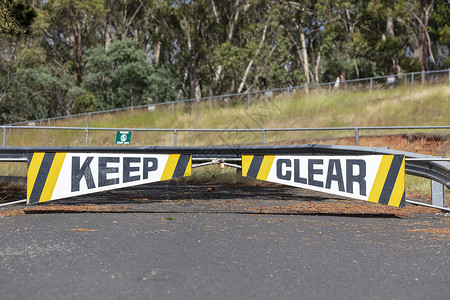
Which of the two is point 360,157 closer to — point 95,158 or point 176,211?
point 176,211

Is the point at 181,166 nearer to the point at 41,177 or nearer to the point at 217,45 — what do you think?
the point at 41,177

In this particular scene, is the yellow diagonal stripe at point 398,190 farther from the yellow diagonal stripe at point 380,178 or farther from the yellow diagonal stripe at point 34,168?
the yellow diagonal stripe at point 34,168

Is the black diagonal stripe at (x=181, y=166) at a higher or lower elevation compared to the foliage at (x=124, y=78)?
lower

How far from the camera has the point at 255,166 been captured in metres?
8.66

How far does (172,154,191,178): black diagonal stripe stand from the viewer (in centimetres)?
862

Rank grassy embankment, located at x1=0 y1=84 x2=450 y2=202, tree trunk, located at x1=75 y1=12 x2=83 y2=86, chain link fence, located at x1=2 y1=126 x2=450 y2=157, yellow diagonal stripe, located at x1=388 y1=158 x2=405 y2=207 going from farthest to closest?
tree trunk, located at x1=75 y1=12 x2=83 y2=86 → grassy embankment, located at x1=0 y1=84 x2=450 y2=202 → chain link fence, located at x1=2 y1=126 x2=450 y2=157 → yellow diagonal stripe, located at x1=388 y1=158 x2=405 y2=207

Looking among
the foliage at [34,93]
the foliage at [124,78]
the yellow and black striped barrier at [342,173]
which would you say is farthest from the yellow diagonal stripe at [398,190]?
the foliage at [34,93]

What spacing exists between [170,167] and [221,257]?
3.62 meters

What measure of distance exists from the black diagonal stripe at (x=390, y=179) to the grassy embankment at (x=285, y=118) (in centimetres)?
880

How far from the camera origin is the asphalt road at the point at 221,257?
13.5ft

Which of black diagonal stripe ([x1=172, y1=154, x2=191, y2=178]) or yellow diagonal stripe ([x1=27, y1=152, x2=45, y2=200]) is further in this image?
black diagonal stripe ([x1=172, y1=154, x2=191, y2=178])

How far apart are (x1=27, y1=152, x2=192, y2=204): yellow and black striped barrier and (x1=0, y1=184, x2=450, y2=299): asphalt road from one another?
0.72 metres

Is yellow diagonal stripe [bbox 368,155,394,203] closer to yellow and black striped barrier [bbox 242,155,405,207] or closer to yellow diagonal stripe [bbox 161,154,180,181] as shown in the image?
yellow and black striped barrier [bbox 242,155,405,207]

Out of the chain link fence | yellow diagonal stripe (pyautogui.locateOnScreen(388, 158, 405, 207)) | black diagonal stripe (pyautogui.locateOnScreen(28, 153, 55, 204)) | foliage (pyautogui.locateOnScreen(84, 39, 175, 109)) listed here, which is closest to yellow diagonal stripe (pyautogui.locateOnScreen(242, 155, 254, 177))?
yellow diagonal stripe (pyautogui.locateOnScreen(388, 158, 405, 207))
